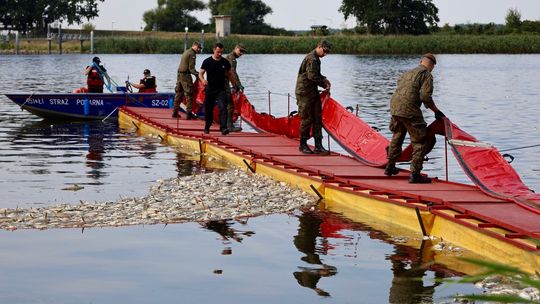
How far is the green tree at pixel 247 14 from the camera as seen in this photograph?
164875 millimetres

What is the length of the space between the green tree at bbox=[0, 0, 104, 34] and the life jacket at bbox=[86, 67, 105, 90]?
12102cm

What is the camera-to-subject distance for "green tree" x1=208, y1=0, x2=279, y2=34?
541 feet

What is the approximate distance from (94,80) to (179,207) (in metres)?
17.5

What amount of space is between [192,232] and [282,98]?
121 ft

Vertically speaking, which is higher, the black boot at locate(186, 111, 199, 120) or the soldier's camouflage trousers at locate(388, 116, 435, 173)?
the soldier's camouflage trousers at locate(388, 116, 435, 173)

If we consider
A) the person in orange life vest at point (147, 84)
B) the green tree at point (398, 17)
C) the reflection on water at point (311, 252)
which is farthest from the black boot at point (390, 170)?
the green tree at point (398, 17)

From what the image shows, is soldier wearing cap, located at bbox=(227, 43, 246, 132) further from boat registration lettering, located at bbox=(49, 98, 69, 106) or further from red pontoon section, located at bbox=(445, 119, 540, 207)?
boat registration lettering, located at bbox=(49, 98, 69, 106)

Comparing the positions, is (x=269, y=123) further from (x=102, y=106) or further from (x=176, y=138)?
(x=102, y=106)

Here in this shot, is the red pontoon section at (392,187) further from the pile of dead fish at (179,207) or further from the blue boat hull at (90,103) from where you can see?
the blue boat hull at (90,103)

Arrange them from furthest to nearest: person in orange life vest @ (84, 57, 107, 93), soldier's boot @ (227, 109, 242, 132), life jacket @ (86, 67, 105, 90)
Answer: life jacket @ (86, 67, 105, 90)
person in orange life vest @ (84, 57, 107, 93)
soldier's boot @ (227, 109, 242, 132)

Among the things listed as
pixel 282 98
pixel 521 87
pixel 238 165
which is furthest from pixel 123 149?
pixel 521 87

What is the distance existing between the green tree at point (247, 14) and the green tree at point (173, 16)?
4.29 metres

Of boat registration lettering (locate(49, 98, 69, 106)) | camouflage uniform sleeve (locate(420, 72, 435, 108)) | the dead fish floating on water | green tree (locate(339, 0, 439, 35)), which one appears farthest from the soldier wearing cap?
green tree (locate(339, 0, 439, 35))

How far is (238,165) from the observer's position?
2017 cm
